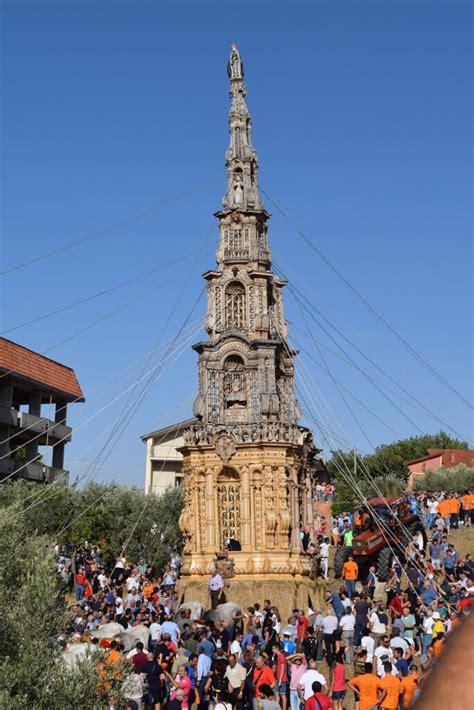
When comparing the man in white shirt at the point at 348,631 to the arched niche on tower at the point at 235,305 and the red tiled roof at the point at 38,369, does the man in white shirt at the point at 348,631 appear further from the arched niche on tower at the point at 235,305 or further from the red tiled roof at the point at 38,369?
the red tiled roof at the point at 38,369

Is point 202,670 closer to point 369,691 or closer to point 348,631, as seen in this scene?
point 369,691

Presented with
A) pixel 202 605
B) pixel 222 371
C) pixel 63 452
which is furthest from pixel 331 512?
pixel 202 605

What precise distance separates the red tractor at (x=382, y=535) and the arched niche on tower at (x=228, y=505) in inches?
154

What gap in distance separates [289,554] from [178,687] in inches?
636

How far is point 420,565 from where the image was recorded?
30281 millimetres

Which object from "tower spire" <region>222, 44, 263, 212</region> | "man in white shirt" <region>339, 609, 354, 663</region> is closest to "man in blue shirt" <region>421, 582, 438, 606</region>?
"man in white shirt" <region>339, 609, 354, 663</region>

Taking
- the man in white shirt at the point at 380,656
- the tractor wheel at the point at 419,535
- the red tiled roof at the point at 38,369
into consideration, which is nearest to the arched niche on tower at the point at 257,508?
the tractor wheel at the point at 419,535

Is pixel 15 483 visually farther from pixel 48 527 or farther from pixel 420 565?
pixel 420 565

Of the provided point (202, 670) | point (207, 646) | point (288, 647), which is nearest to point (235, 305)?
point (288, 647)

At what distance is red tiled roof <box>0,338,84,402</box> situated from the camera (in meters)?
50.8

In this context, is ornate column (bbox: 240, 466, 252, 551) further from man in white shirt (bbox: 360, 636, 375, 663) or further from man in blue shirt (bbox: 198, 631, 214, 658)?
man in white shirt (bbox: 360, 636, 375, 663)

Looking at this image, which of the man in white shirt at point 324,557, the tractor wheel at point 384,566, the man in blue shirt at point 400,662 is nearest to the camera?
the man in blue shirt at point 400,662

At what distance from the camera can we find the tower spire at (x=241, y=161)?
121 feet

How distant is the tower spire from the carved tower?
0.05 m
